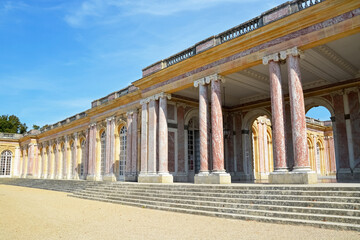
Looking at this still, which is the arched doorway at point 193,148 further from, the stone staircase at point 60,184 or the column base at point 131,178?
the stone staircase at point 60,184

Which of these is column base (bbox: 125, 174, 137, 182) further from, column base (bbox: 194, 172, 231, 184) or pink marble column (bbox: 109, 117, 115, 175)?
column base (bbox: 194, 172, 231, 184)

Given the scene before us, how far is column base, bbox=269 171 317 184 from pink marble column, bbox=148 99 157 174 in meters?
7.00

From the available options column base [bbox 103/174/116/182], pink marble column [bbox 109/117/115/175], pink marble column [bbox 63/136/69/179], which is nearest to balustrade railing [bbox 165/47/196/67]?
pink marble column [bbox 109/117/115/175]

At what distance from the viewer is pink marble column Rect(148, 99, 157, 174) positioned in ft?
51.2

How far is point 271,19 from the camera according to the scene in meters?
10.9

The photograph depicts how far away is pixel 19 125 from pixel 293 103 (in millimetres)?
46965

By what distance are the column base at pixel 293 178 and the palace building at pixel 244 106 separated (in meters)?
0.03

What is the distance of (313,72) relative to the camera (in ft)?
44.3

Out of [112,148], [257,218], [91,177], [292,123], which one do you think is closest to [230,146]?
[112,148]

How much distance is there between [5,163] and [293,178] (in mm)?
36874

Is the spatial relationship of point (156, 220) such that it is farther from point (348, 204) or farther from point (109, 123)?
point (109, 123)

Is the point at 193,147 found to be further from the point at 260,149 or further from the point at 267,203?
the point at 267,203

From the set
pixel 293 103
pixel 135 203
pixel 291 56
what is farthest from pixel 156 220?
pixel 291 56

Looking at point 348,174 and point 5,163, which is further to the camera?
point 5,163
